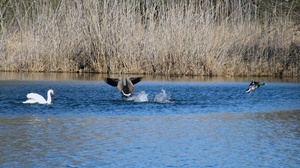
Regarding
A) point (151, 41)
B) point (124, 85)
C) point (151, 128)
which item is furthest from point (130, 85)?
point (151, 41)

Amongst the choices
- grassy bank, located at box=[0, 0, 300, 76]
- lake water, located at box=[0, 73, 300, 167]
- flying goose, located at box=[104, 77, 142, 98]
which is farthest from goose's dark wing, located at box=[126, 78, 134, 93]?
grassy bank, located at box=[0, 0, 300, 76]

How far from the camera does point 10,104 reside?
1370 centimetres

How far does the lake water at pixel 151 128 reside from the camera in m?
8.56

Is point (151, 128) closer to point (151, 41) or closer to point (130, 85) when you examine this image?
point (130, 85)

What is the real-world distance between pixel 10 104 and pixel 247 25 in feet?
39.1

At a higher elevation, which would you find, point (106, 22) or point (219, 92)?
point (106, 22)

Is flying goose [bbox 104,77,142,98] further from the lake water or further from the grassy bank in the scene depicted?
the grassy bank

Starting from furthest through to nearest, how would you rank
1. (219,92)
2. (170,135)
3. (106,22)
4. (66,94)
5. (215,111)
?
(106,22) → (219,92) → (66,94) → (215,111) → (170,135)

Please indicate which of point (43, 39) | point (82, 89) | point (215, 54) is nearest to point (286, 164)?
point (82, 89)

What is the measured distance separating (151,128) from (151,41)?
1183 cm

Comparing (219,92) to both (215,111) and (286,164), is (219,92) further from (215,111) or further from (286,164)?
(286,164)

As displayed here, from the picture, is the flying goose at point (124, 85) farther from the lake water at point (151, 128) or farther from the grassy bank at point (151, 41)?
the grassy bank at point (151, 41)

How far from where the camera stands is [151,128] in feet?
36.3

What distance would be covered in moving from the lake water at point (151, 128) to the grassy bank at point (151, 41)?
4.43 meters
